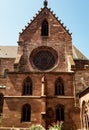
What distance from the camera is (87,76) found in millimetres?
23328

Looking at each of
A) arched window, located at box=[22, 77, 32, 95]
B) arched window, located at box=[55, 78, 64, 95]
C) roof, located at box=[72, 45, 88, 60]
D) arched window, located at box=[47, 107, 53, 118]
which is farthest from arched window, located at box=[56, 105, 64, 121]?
roof, located at box=[72, 45, 88, 60]

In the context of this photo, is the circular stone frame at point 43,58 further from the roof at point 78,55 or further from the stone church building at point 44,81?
the roof at point 78,55

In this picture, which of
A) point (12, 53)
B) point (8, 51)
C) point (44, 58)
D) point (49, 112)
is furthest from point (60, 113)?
point (8, 51)

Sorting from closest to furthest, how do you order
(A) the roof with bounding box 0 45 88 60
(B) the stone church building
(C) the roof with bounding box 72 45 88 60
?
(B) the stone church building
(C) the roof with bounding box 72 45 88 60
(A) the roof with bounding box 0 45 88 60

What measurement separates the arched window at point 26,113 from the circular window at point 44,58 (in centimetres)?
620

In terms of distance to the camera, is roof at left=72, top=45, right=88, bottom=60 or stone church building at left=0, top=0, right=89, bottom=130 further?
roof at left=72, top=45, right=88, bottom=60

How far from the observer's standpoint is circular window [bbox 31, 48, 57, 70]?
1059 inches

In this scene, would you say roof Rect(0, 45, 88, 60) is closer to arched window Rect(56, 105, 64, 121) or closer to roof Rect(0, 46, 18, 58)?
roof Rect(0, 46, 18, 58)

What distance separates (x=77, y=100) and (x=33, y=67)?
7869 mm

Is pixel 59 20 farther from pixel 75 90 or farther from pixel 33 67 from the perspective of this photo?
pixel 75 90

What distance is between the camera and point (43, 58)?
90.1 ft

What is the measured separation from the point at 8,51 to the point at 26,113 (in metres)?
20.3

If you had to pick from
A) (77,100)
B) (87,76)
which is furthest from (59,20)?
(77,100)

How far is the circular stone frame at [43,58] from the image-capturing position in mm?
26844
